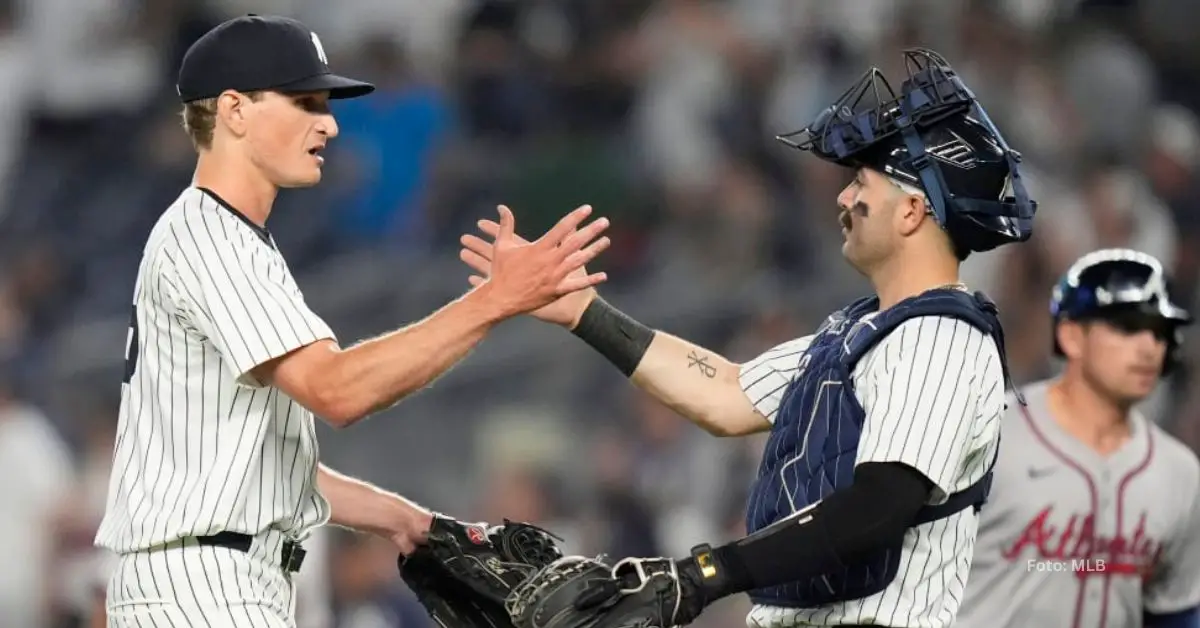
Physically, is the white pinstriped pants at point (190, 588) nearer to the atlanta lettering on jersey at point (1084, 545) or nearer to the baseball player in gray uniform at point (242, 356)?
the baseball player in gray uniform at point (242, 356)

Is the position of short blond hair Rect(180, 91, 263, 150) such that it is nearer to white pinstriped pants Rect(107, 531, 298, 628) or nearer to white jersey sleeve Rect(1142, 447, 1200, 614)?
white pinstriped pants Rect(107, 531, 298, 628)

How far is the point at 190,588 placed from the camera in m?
3.51

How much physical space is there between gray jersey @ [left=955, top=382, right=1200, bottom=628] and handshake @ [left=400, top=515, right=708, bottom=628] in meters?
1.36

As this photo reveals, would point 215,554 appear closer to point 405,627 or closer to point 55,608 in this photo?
point 405,627

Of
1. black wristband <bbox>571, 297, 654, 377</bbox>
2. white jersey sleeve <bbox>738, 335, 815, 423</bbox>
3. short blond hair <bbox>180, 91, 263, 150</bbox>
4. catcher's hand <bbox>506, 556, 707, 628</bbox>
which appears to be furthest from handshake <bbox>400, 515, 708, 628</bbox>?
short blond hair <bbox>180, 91, 263, 150</bbox>

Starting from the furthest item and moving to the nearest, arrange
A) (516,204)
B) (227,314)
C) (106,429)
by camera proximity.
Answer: (516,204), (106,429), (227,314)

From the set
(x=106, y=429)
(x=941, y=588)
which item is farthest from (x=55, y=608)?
(x=941, y=588)

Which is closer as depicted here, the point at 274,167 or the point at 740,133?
the point at 274,167

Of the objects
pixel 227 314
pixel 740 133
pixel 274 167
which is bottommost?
pixel 227 314

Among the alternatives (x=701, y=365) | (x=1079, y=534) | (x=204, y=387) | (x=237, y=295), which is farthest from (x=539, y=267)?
(x=1079, y=534)

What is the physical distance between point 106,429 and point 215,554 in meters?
4.55

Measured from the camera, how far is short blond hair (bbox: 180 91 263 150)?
365cm

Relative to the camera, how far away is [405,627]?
23.7ft

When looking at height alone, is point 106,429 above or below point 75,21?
below
